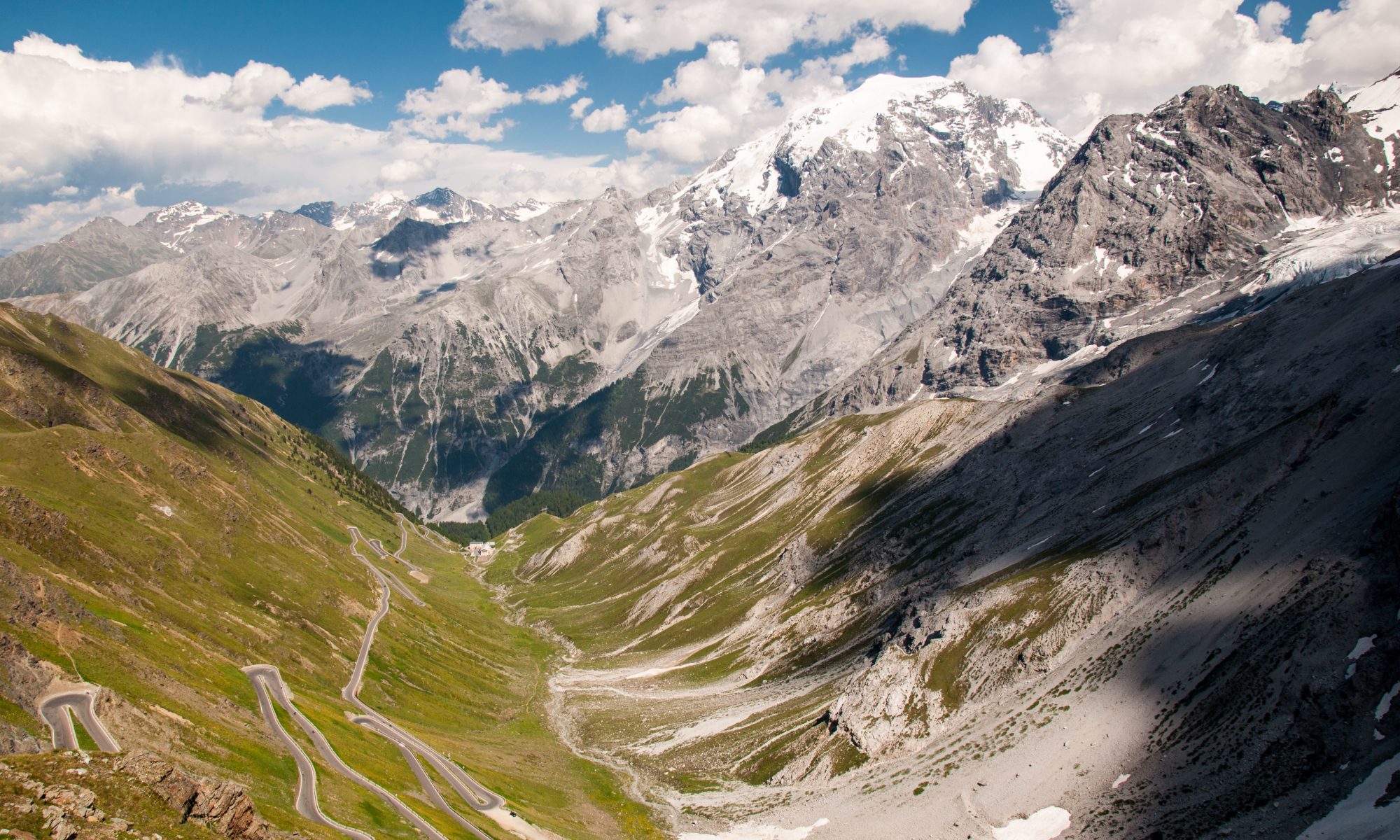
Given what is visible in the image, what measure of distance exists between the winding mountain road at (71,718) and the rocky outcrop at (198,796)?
11.6 m

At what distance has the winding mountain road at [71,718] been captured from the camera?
4828 centimetres

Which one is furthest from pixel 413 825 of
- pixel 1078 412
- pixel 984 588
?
pixel 1078 412

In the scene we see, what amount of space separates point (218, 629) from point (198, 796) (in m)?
64.3

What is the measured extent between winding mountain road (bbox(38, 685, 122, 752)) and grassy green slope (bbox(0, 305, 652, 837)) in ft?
3.55

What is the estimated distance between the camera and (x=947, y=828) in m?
65.1

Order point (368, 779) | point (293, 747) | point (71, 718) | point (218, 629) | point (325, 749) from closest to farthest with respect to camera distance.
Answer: point (71, 718) < point (293, 747) < point (368, 779) < point (325, 749) < point (218, 629)

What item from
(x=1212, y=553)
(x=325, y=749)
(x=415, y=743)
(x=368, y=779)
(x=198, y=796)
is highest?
(x=198, y=796)

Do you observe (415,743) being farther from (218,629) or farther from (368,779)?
(218,629)

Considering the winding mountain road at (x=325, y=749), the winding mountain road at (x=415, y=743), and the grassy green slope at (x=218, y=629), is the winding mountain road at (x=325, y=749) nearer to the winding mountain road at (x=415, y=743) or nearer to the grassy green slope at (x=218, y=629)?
the grassy green slope at (x=218, y=629)

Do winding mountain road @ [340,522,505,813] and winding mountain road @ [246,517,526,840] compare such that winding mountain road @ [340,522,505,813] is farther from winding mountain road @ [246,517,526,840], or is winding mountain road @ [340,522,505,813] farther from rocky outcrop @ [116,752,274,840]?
rocky outcrop @ [116,752,274,840]

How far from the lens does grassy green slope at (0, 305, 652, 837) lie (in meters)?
59.0

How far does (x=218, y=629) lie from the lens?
93.2 m

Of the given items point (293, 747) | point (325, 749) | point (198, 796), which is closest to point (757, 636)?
point (325, 749)

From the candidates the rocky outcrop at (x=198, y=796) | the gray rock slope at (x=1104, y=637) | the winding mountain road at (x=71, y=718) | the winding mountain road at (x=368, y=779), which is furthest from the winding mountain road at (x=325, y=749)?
the gray rock slope at (x=1104, y=637)
